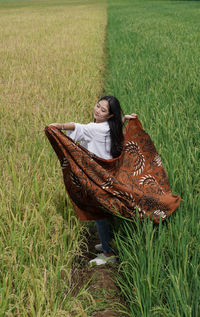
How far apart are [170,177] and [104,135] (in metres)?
0.44

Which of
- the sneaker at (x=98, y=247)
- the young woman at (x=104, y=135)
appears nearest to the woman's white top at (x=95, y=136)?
the young woman at (x=104, y=135)

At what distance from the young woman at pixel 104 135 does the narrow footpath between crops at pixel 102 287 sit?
0.05 meters

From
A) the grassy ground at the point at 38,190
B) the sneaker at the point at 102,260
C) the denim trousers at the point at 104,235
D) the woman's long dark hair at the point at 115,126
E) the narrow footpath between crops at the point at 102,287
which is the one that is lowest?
the narrow footpath between crops at the point at 102,287

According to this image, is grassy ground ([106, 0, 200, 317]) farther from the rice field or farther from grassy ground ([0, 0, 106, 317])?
grassy ground ([0, 0, 106, 317])

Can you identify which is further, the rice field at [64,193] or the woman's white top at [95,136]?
the woman's white top at [95,136]

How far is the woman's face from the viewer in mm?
1729

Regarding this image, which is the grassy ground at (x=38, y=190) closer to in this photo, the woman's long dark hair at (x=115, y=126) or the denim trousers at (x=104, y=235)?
the denim trousers at (x=104, y=235)

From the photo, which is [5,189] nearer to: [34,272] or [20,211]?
[20,211]

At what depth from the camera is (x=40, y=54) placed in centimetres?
623

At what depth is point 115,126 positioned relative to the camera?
5.69 feet

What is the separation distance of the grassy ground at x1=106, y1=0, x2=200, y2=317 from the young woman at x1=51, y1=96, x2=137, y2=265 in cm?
9

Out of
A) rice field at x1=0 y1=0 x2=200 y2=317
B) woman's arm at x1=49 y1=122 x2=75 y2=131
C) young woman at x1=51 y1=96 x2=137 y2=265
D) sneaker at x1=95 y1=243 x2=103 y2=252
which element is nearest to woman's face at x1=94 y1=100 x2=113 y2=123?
young woman at x1=51 y1=96 x2=137 y2=265

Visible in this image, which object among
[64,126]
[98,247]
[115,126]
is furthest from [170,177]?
[64,126]

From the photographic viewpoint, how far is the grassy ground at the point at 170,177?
3.97 ft
